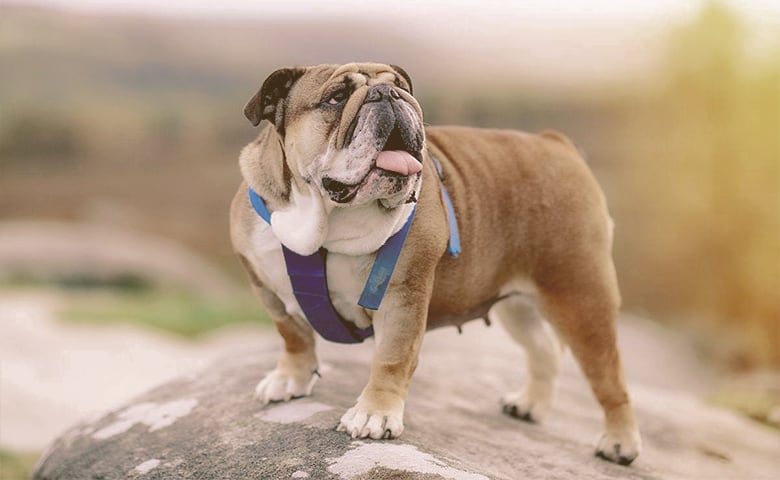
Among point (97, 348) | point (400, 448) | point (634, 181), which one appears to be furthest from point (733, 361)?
point (400, 448)

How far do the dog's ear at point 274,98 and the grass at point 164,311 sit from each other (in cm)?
848

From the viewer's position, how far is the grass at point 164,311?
11875 mm

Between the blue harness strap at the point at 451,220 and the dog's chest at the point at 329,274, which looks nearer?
the dog's chest at the point at 329,274

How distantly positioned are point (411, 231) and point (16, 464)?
11.3ft

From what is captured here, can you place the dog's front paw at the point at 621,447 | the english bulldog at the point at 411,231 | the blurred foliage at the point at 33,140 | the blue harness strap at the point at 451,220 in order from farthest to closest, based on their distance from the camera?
1. the blurred foliage at the point at 33,140
2. the dog's front paw at the point at 621,447
3. the blue harness strap at the point at 451,220
4. the english bulldog at the point at 411,231

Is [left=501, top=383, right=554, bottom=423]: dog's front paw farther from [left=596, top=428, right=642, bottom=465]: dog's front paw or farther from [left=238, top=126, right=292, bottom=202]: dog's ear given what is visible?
[left=238, top=126, right=292, bottom=202]: dog's ear

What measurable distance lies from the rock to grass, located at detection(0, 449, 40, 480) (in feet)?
2.62

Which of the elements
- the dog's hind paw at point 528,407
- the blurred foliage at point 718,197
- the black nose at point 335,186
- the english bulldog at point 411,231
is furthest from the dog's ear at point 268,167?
the blurred foliage at point 718,197

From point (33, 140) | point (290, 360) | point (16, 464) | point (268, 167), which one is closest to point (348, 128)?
point (268, 167)

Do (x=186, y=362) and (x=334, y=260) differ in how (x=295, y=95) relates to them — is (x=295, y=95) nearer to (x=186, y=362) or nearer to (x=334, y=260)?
(x=334, y=260)

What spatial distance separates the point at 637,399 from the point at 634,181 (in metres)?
10.1

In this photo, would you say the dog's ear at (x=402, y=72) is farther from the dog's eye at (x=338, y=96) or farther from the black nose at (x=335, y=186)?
the black nose at (x=335, y=186)

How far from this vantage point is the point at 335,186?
3.52 meters

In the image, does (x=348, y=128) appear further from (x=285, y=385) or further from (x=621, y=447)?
(x=621, y=447)
